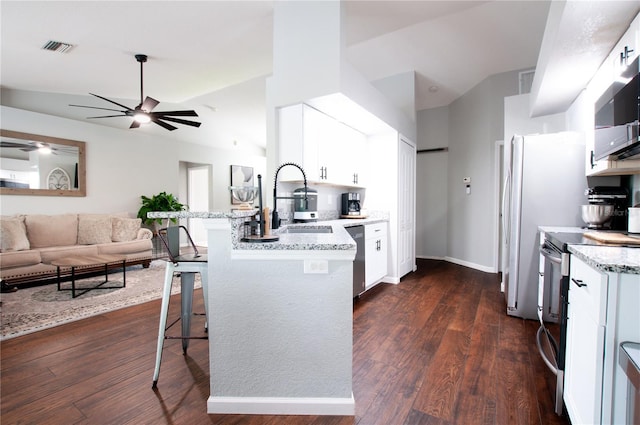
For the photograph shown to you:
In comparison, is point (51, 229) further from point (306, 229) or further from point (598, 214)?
point (598, 214)

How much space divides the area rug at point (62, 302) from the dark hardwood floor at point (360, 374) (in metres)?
0.24

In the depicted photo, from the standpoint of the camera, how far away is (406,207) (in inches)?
178

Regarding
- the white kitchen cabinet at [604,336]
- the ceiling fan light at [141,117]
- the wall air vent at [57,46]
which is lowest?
the white kitchen cabinet at [604,336]

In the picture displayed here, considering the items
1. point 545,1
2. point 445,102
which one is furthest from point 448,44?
point 445,102

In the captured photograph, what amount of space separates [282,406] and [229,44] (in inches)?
149

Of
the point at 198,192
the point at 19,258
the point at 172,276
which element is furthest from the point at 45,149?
the point at 172,276

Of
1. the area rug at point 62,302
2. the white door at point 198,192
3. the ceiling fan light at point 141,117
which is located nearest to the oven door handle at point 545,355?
the area rug at point 62,302

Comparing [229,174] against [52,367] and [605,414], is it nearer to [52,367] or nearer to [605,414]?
[52,367]

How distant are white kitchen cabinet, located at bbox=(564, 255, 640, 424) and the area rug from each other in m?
3.77

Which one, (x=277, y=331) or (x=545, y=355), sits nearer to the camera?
(x=277, y=331)

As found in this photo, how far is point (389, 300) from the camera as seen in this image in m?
3.43

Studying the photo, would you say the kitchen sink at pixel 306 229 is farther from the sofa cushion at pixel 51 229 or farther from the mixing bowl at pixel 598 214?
the sofa cushion at pixel 51 229

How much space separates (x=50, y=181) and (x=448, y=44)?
657 cm

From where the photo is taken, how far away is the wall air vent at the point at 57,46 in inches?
125
